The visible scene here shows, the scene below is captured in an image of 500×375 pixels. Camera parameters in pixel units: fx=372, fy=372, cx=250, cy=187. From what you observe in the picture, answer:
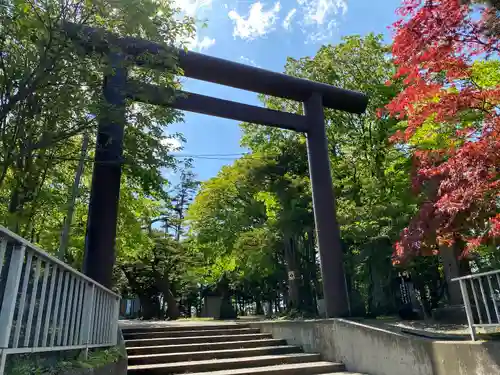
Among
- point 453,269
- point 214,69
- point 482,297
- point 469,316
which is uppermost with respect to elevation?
point 214,69

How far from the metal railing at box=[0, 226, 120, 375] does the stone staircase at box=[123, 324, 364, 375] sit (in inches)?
84.8

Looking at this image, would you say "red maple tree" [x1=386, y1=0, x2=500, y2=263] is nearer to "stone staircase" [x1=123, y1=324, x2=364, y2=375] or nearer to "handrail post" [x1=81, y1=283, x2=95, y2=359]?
"stone staircase" [x1=123, y1=324, x2=364, y2=375]

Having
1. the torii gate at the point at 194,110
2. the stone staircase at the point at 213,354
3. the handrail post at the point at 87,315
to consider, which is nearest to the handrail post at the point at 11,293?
Result: the handrail post at the point at 87,315

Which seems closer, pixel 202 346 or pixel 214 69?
pixel 202 346

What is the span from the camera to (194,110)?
6613 mm

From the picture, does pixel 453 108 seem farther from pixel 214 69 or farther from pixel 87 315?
pixel 87 315

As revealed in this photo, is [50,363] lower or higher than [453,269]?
lower

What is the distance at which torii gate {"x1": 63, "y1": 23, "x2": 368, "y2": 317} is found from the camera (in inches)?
166

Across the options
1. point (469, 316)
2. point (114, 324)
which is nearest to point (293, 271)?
point (114, 324)

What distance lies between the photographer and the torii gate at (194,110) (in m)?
4.23

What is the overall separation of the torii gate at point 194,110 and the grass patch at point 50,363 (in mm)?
1970

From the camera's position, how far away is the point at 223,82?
23.3 feet

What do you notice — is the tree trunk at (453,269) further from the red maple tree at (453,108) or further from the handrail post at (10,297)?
the handrail post at (10,297)

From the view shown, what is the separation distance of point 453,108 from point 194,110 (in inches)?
161
